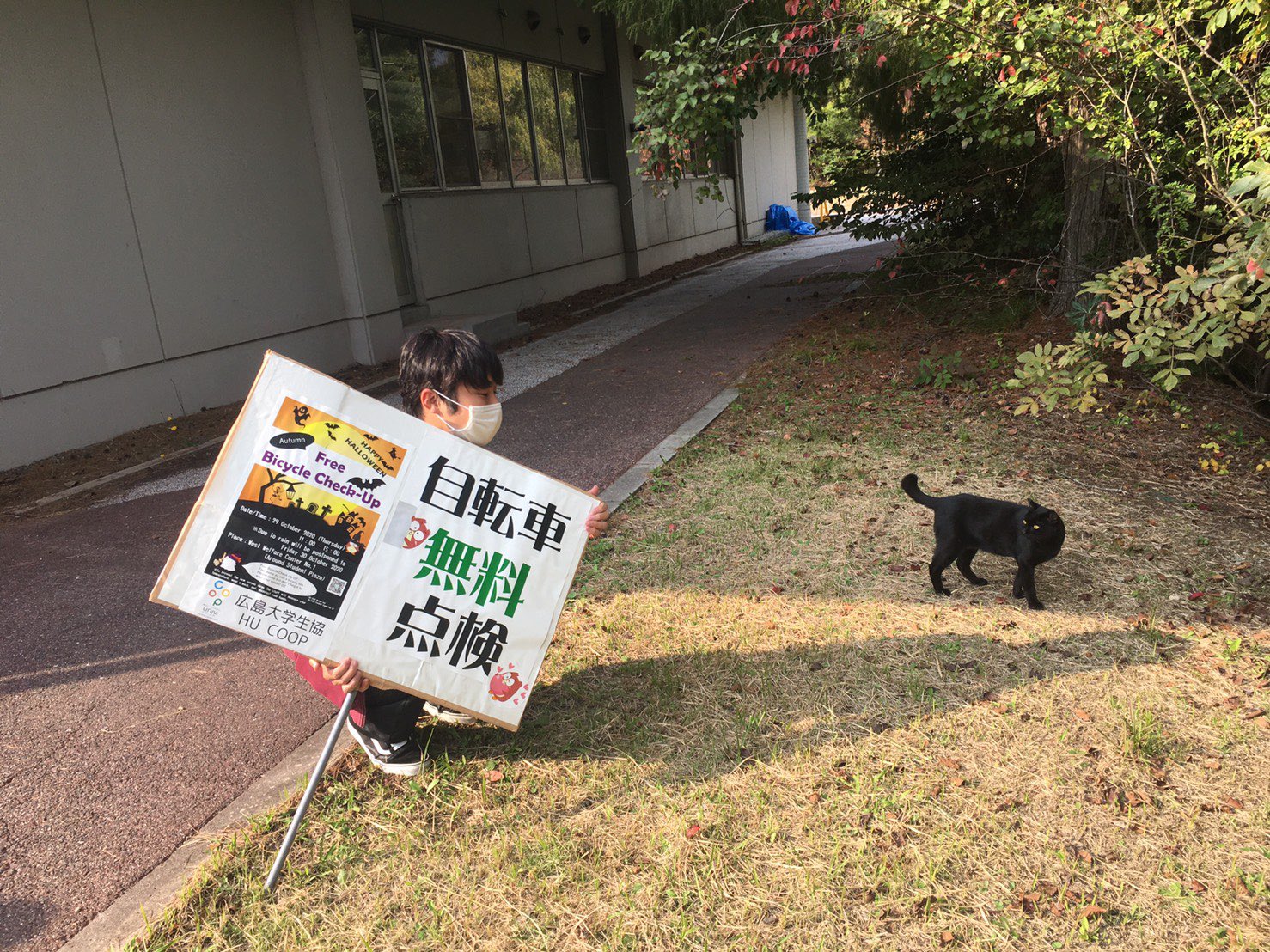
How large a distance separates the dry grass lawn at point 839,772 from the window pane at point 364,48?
8.69m

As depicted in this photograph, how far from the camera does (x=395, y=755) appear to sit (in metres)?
2.93

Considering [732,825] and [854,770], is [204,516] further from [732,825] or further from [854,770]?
[854,770]

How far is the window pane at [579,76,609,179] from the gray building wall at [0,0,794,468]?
4217mm

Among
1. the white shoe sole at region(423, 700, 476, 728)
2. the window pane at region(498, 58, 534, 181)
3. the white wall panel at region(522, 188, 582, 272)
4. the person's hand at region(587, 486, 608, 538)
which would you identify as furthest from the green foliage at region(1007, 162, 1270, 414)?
the window pane at region(498, 58, 534, 181)

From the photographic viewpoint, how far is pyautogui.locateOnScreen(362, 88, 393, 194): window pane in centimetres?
1088

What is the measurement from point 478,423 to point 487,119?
11685mm

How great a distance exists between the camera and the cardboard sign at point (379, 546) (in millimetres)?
2307

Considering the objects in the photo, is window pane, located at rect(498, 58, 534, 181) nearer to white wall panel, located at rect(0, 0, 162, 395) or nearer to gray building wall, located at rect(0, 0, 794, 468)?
gray building wall, located at rect(0, 0, 794, 468)

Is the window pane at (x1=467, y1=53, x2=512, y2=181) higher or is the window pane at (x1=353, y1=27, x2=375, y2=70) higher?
the window pane at (x1=353, y1=27, x2=375, y2=70)

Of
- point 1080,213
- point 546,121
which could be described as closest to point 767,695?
point 1080,213

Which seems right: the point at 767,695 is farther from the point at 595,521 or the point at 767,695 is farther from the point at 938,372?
the point at 938,372

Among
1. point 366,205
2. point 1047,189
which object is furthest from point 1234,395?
point 366,205

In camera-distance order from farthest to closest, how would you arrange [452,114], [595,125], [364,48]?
[595,125]
[452,114]
[364,48]

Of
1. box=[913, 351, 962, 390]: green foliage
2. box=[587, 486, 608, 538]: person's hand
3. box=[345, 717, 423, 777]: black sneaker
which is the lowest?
box=[345, 717, 423, 777]: black sneaker
